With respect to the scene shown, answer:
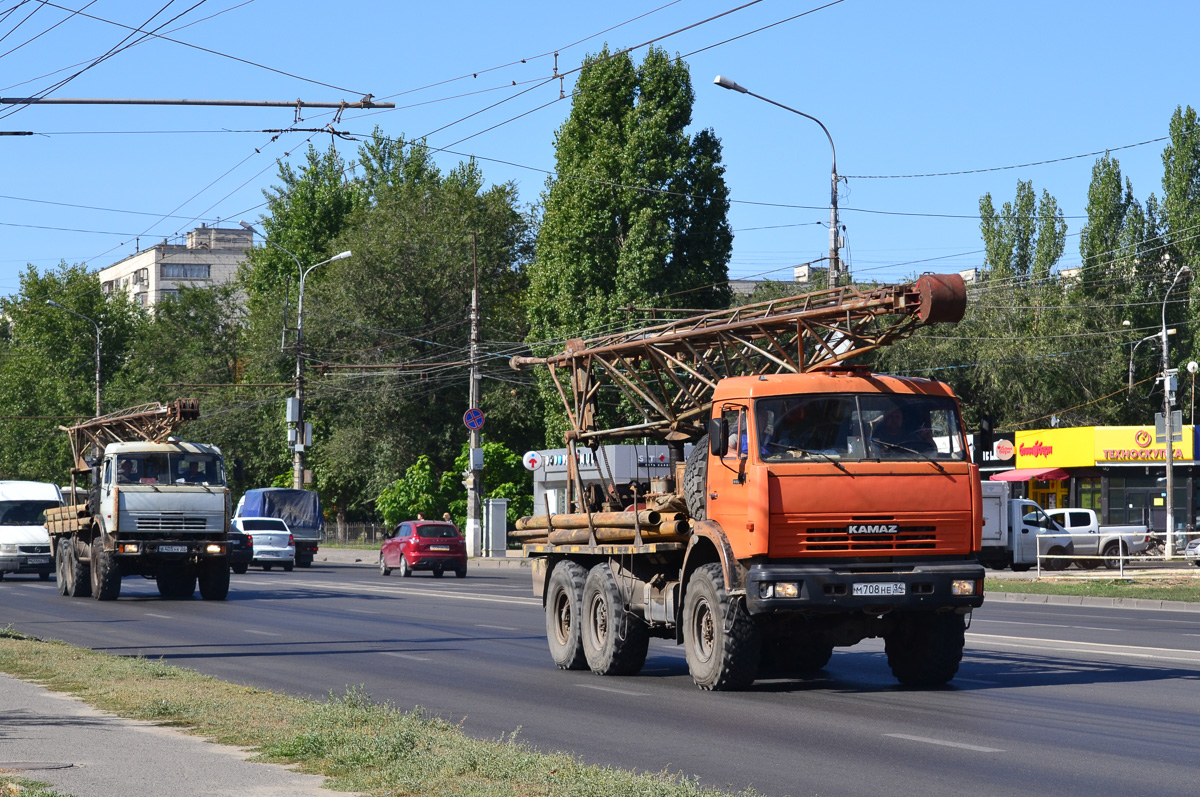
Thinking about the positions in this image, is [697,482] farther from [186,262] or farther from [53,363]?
[186,262]

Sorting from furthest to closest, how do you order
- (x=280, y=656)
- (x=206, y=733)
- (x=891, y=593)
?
(x=280, y=656) → (x=891, y=593) → (x=206, y=733)

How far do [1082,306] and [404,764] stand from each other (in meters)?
60.0

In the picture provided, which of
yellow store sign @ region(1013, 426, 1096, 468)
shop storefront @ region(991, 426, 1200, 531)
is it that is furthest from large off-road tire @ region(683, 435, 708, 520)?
Answer: yellow store sign @ region(1013, 426, 1096, 468)

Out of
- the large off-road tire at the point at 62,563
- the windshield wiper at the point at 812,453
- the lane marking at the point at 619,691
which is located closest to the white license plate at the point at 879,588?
the windshield wiper at the point at 812,453

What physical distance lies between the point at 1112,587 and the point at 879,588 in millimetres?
20068

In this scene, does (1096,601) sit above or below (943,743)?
below

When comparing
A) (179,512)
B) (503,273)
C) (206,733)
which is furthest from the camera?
(503,273)

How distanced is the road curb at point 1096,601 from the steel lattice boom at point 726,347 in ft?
45.4

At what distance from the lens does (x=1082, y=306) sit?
209 feet

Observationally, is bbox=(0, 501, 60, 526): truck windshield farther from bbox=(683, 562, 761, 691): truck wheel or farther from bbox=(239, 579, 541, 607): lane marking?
bbox=(683, 562, 761, 691): truck wheel

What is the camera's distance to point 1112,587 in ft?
101

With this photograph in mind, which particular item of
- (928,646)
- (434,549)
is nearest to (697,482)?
(928,646)

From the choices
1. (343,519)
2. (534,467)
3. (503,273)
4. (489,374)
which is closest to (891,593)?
(534,467)

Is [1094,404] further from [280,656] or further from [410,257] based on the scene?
[280,656]
